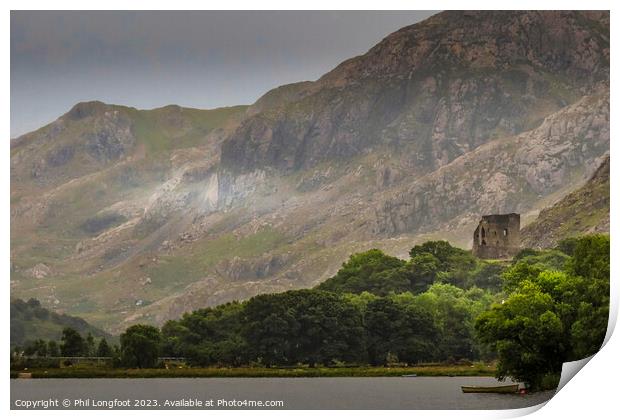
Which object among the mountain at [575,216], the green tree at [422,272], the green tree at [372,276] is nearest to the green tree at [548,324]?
the green tree at [372,276]

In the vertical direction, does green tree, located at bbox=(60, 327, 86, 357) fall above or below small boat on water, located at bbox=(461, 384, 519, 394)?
above

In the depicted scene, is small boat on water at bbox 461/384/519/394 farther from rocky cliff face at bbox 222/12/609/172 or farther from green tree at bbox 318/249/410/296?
green tree at bbox 318/249/410/296

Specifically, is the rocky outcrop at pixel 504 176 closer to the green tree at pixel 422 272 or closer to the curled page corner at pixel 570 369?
the green tree at pixel 422 272

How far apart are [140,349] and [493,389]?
13926 mm

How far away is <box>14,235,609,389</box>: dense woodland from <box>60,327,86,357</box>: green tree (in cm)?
5

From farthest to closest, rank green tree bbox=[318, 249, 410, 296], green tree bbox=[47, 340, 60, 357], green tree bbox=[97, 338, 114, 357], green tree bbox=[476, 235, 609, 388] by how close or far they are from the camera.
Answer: green tree bbox=[318, 249, 410, 296] < green tree bbox=[47, 340, 60, 357] < green tree bbox=[97, 338, 114, 357] < green tree bbox=[476, 235, 609, 388]

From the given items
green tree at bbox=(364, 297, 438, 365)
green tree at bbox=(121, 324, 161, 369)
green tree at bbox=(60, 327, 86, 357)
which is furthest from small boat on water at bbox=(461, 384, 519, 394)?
green tree at bbox=(60, 327, 86, 357)

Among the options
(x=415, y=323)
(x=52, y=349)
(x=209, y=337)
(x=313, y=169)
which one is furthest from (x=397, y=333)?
(x=313, y=169)

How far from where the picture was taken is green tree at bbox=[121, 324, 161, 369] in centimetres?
4003

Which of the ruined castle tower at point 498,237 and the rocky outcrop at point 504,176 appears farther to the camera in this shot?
the rocky outcrop at point 504,176

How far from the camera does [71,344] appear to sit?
43.6m

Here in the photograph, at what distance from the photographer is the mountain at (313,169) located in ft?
173

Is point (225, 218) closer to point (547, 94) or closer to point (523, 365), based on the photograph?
point (547, 94)

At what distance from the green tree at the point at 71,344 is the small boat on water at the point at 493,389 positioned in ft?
50.4
